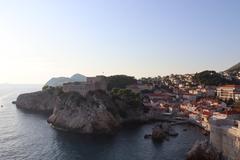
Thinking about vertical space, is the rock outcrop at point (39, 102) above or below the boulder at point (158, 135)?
above

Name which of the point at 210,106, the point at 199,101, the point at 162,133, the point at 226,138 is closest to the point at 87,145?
the point at 162,133

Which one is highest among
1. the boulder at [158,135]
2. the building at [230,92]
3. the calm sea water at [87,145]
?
the building at [230,92]

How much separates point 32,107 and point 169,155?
234 ft

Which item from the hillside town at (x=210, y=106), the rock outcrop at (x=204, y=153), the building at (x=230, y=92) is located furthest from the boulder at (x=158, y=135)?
the building at (x=230, y=92)

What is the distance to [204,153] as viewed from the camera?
3691 centimetres

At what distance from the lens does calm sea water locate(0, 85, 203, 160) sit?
40.8m

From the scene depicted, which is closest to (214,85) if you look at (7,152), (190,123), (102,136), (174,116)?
(174,116)

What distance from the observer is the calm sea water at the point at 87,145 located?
40834 millimetres

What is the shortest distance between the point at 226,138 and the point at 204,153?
11.1 feet

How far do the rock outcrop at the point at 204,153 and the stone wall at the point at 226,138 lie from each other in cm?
59

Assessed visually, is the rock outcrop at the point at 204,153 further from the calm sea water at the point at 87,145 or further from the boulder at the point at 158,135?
the boulder at the point at 158,135

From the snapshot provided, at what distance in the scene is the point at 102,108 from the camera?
6109 cm

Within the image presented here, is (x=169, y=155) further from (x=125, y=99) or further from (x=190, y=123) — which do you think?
(x=125, y=99)

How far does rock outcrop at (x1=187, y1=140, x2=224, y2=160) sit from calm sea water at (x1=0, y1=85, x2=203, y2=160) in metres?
2.03
